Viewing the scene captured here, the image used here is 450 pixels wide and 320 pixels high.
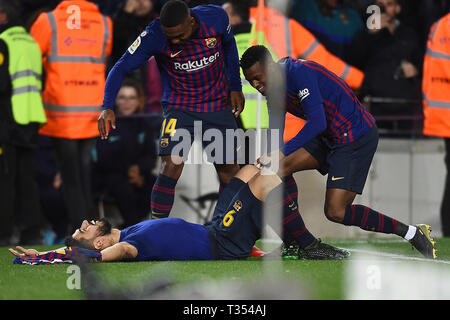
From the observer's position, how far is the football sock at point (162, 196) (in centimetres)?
564

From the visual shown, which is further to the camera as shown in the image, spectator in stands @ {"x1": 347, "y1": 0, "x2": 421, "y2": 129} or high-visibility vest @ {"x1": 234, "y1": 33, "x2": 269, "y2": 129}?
spectator in stands @ {"x1": 347, "y1": 0, "x2": 421, "y2": 129}

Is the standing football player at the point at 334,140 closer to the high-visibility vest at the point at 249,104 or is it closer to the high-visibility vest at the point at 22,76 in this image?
the high-visibility vest at the point at 249,104

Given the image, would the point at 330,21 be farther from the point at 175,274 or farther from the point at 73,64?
the point at 175,274

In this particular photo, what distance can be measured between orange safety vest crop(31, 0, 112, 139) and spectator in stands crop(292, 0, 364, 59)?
1.74m

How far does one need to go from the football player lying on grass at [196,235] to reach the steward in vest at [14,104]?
1743 mm

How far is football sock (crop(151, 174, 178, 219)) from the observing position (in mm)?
5637

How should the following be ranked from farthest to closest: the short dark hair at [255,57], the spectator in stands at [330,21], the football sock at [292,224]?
the spectator in stands at [330,21] < the football sock at [292,224] < the short dark hair at [255,57]

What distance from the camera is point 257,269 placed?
4.54 meters

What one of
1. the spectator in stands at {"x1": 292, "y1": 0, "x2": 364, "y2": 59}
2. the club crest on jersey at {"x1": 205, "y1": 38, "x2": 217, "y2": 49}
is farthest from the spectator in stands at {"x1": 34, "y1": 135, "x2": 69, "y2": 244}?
the spectator in stands at {"x1": 292, "y1": 0, "x2": 364, "y2": 59}

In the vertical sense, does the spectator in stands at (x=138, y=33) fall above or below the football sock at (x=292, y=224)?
above

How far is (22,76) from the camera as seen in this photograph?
21.7 ft

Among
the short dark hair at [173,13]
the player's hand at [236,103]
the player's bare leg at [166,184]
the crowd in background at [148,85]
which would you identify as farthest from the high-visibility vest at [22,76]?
the short dark hair at [173,13]

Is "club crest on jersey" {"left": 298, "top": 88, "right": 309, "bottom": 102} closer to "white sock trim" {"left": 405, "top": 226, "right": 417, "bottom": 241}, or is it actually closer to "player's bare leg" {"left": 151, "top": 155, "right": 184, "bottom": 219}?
"player's bare leg" {"left": 151, "top": 155, "right": 184, "bottom": 219}

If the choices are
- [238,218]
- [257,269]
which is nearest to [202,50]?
[238,218]
